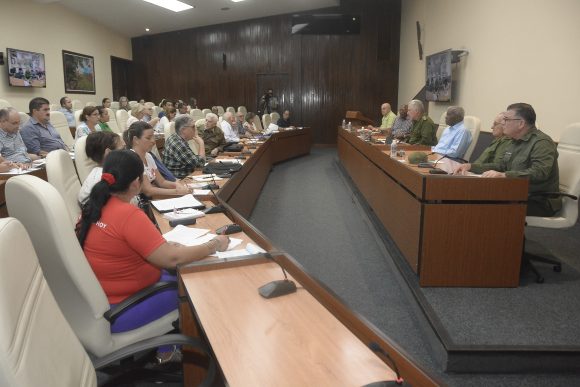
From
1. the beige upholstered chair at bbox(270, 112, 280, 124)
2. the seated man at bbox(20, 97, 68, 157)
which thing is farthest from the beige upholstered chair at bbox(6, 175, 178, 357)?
the beige upholstered chair at bbox(270, 112, 280, 124)

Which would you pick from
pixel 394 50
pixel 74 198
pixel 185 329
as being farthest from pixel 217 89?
pixel 185 329

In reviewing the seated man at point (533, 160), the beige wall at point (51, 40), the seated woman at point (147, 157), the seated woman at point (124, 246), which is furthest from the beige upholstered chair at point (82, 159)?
the beige wall at point (51, 40)

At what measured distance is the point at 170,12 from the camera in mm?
10500

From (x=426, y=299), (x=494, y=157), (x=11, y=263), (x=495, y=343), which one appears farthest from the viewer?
(x=494, y=157)

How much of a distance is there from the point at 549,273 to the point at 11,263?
3.24 meters

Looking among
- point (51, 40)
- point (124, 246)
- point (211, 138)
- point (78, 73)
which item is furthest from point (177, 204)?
point (78, 73)

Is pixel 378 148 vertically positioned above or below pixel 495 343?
above

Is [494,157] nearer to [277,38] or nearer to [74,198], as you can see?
[74,198]

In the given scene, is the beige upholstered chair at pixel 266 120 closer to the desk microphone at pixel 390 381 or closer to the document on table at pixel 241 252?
the document on table at pixel 241 252

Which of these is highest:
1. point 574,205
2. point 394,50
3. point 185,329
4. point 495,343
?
point 394,50

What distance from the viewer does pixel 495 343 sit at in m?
2.24

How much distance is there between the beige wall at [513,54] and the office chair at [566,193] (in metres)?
1.46

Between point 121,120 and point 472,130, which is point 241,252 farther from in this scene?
point 121,120

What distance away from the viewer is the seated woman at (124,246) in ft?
5.68
